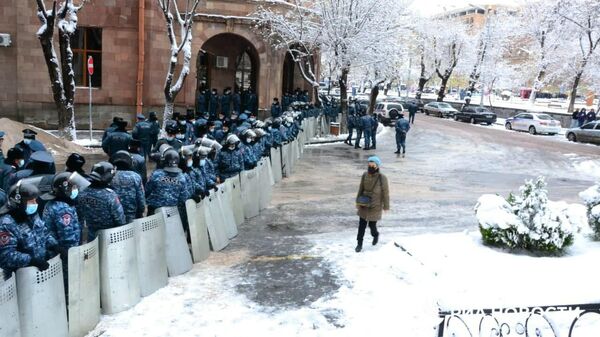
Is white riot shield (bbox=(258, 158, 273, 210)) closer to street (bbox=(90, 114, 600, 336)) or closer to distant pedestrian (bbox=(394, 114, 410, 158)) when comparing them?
street (bbox=(90, 114, 600, 336))

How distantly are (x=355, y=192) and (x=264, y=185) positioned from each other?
313 centimetres

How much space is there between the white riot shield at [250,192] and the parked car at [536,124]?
2911 cm

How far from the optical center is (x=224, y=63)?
31.3 m

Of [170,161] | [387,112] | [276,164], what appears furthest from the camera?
[387,112]

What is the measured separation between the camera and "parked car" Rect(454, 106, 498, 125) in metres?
43.0

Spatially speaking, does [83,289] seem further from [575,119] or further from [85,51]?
[575,119]

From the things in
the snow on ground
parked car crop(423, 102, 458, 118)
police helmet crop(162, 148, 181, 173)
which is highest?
parked car crop(423, 102, 458, 118)

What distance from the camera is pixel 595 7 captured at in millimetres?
34156

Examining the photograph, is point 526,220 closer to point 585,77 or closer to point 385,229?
point 385,229

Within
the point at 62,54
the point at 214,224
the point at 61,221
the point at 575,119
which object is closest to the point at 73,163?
the point at 61,221

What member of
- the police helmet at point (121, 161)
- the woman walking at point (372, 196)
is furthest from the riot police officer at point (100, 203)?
the woman walking at point (372, 196)

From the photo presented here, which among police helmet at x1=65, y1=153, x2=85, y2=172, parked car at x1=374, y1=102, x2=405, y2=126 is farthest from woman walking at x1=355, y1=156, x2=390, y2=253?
parked car at x1=374, y1=102, x2=405, y2=126

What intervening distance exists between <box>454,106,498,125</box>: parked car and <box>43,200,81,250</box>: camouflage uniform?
40596mm

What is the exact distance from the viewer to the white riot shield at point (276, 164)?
15305 millimetres
